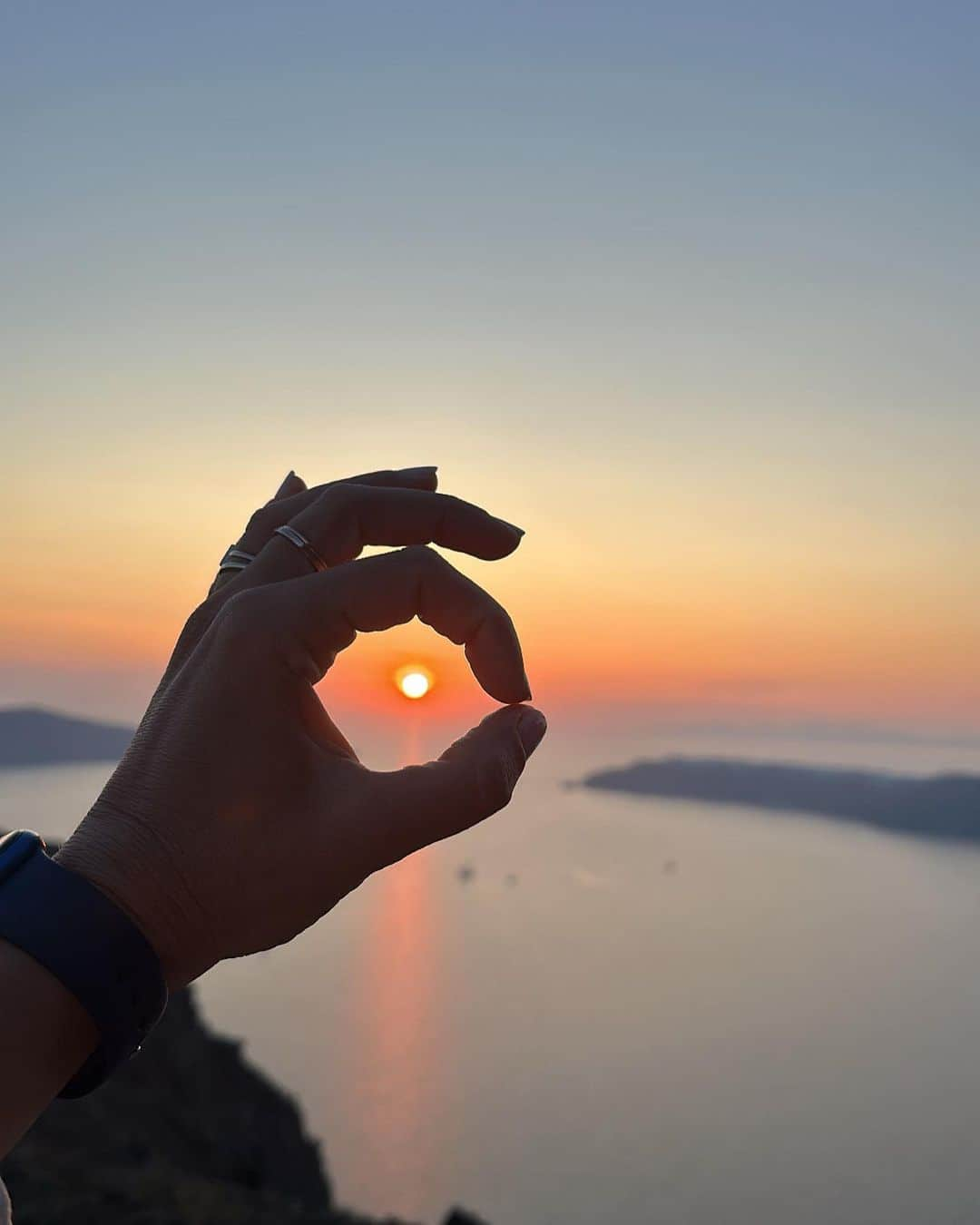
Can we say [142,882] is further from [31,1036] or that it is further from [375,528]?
[375,528]

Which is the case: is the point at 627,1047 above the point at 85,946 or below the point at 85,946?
below

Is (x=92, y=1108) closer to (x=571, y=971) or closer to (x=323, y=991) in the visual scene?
(x=323, y=991)

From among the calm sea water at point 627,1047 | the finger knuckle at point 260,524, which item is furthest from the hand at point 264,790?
the calm sea water at point 627,1047

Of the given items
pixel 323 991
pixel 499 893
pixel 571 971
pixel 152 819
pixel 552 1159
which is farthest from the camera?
pixel 499 893

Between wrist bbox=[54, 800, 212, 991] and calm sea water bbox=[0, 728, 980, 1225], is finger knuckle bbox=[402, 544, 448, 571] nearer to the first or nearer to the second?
wrist bbox=[54, 800, 212, 991]

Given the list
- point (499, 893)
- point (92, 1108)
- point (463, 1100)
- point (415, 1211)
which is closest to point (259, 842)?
point (92, 1108)

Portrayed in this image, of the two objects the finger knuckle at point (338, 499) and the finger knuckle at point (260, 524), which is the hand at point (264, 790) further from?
the finger knuckle at point (260, 524)

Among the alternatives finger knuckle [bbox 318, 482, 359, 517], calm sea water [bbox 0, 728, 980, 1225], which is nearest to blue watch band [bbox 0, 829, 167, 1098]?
finger knuckle [bbox 318, 482, 359, 517]

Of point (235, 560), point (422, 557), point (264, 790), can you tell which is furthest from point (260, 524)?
point (264, 790)
